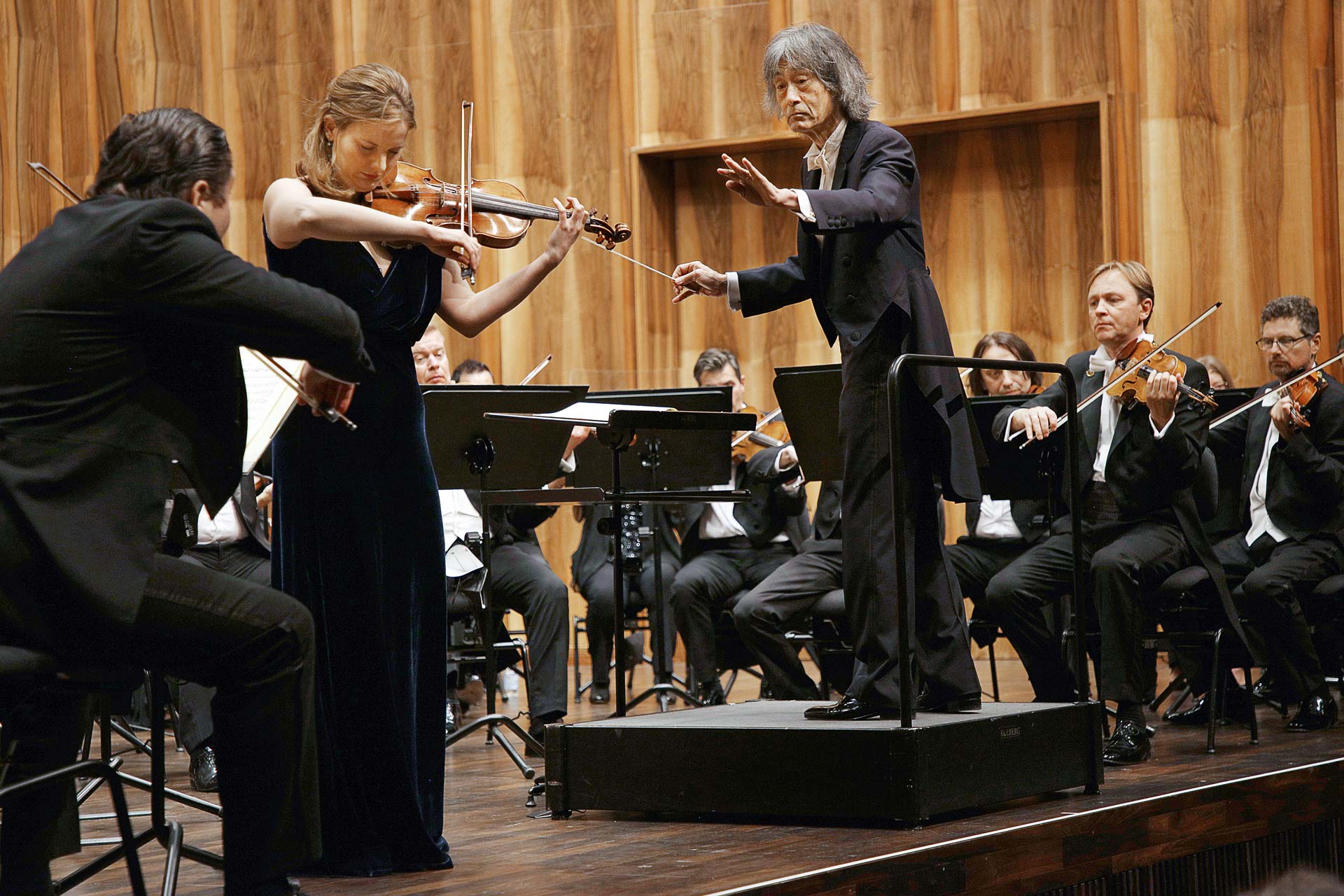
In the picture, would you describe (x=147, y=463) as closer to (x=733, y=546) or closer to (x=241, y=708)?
(x=241, y=708)

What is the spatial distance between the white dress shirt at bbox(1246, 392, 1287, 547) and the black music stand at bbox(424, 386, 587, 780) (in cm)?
216

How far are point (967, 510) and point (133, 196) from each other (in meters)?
3.32

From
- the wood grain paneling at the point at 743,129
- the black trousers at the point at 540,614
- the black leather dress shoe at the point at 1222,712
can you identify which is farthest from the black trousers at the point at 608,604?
the black leather dress shoe at the point at 1222,712

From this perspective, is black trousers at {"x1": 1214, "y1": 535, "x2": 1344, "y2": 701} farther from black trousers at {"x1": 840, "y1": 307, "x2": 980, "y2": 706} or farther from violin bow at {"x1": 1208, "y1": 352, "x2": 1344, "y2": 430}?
black trousers at {"x1": 840, "y1": 307, "x2": 980, "y2": 706}

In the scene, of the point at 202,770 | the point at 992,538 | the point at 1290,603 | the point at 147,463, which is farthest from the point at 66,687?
the point at 1290,603

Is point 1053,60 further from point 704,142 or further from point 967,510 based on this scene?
point 967,510

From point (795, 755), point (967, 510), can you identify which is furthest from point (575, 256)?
point (795, 755)

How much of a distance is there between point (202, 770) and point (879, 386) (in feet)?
7.04

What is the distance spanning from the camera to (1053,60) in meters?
6.87

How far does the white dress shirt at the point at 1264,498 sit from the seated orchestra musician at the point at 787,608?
1312mm

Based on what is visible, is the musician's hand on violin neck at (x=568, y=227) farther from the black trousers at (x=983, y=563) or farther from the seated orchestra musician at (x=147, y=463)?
the black trousers at (x=983, y=563)

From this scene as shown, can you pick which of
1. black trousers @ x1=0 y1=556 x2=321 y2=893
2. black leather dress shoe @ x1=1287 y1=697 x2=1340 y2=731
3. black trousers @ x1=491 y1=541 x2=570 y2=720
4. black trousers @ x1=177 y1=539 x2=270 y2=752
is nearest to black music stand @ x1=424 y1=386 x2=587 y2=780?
black trousers @ x1=491 y1=541 x2=570 y2=720

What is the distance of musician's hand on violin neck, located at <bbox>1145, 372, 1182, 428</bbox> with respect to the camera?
13.5 feet

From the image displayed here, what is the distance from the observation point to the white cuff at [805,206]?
2977 millimetres
